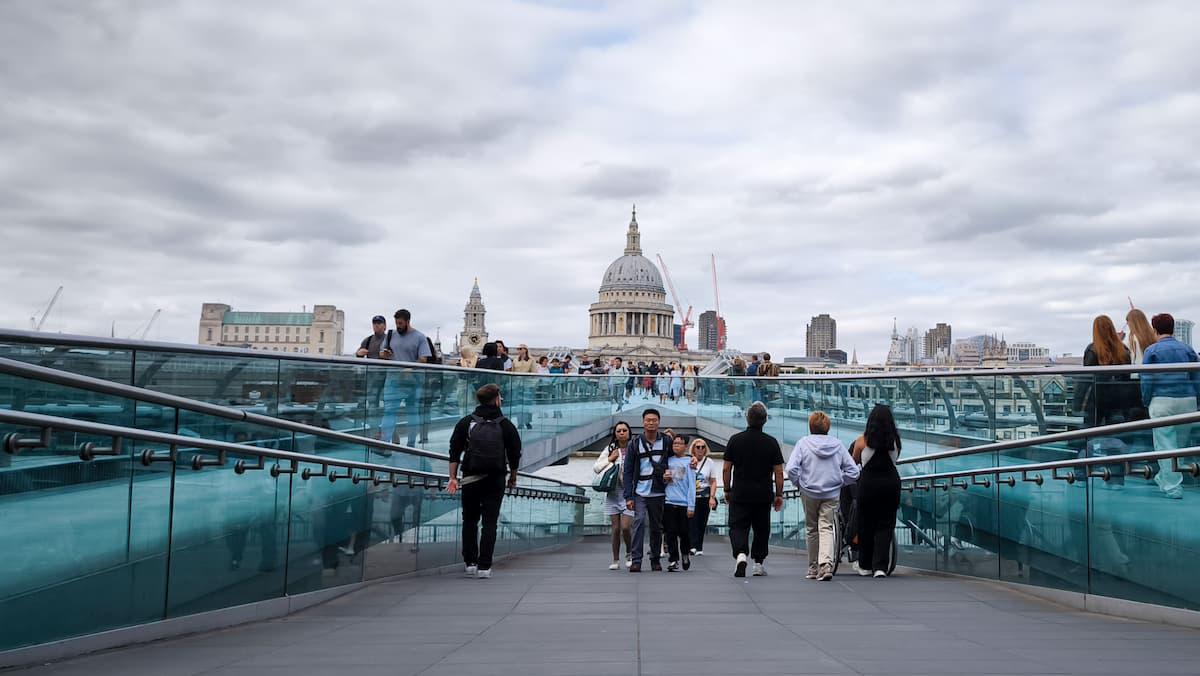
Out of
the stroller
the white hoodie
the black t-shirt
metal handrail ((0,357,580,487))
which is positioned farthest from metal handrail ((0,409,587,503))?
the stroller

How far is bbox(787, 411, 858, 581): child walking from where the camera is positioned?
11.7 meters

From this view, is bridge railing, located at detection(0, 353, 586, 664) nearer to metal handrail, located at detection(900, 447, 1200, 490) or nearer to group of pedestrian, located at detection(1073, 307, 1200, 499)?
metal handrail, located at detection(900, 447, 1200, 490)

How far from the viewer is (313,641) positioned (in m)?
6.98

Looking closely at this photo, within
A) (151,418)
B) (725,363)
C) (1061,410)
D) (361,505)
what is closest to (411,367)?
(361,505)

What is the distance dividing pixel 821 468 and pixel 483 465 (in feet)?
11.0

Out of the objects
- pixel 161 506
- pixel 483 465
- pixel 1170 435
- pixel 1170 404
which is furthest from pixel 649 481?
pixel 161 506

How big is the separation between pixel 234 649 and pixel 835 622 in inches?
149

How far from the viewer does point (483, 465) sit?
452 inches

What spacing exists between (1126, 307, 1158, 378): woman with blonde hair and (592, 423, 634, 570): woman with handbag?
17.5ft

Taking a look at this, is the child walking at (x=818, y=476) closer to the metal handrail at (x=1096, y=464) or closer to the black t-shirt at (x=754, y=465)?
the black t-shirt at (x=754, y=465)

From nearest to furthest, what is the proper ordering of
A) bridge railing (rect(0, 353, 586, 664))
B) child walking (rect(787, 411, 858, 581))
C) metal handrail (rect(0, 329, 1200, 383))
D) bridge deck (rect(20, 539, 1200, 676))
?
bridge deck (rect(20, 539, 1200, 676)) < bridge railing (rect(0, 353, 586, 664)) < metal handrail (rect(0, 329, 1200, 383)) < child walking (rect(787, 411, 858, 581))

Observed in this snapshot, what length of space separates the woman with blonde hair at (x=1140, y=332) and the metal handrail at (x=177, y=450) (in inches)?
284

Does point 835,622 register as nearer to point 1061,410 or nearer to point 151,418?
point 1061,410

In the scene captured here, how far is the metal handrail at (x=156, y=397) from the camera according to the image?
5.89 meters
